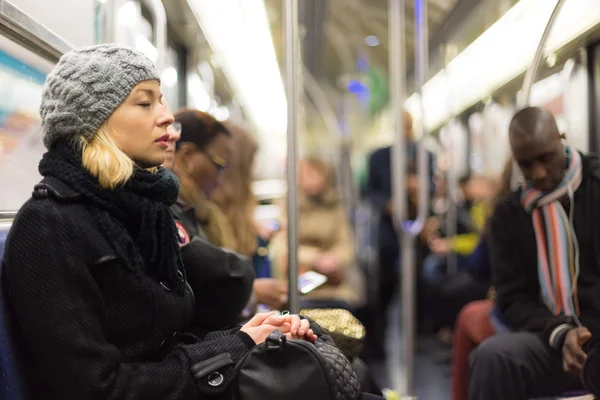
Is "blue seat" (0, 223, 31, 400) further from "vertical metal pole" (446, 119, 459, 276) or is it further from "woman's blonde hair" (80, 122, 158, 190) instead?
"vertical metal pole" (446, 119, 459, 276)

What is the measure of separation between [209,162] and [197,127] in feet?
0.55

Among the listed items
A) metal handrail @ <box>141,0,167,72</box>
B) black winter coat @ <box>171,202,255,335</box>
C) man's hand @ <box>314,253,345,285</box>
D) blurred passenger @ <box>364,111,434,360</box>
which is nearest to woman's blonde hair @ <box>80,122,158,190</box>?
black winter coat @ <box>171,202,255,335</box>

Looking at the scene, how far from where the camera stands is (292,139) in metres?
2.27

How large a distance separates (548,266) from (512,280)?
0.21m

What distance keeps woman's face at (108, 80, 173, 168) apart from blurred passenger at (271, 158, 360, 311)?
95.0 inches

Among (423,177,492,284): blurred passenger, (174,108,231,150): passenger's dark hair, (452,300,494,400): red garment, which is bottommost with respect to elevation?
(452,300,494,400): red garment

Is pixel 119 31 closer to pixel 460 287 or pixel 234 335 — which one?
pixel 234 335

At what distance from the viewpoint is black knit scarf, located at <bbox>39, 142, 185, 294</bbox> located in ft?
5.09

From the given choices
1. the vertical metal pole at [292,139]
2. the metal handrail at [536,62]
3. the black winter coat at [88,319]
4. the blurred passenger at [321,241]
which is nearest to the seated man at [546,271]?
the metal handrail at [536,62]

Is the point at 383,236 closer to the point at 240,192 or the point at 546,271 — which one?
the point at 240,192

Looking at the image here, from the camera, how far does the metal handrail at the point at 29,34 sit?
1.73 meters

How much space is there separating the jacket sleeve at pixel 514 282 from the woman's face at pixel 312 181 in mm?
2631

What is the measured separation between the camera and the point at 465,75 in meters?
4.18

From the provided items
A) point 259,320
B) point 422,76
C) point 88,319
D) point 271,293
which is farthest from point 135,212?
point 422,76
